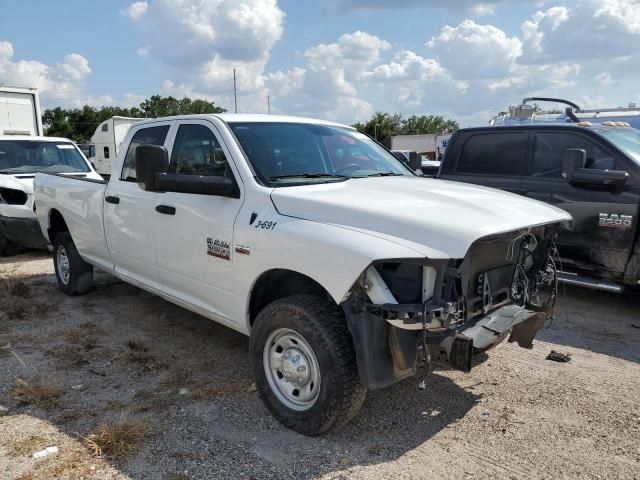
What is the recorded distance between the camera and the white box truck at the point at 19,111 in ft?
41.6

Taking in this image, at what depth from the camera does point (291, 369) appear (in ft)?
10.9

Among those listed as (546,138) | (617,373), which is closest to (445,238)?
(617,373)

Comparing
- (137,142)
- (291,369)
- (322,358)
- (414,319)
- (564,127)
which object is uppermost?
(564,127)

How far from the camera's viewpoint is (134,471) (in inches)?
117

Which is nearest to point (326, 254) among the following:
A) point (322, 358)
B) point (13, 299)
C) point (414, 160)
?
point (322, 358)

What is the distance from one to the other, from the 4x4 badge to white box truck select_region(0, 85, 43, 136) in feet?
41.3

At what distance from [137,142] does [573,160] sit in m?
4.37

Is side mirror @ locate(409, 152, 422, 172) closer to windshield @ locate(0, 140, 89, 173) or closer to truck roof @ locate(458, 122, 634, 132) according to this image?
truck roof @ locate(458, 122, 634, 132)

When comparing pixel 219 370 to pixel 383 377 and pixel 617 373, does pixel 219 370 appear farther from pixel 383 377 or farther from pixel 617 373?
pixel 617 373

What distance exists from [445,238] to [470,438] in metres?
Answer: 1.34

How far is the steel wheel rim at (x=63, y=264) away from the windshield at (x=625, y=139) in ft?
20.6

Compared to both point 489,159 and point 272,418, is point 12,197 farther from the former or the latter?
point 489,159

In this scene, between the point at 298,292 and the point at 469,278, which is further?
the point at 298,292

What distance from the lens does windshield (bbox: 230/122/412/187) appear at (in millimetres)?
3818
